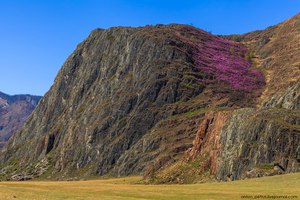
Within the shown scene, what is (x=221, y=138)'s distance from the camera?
78.4 m

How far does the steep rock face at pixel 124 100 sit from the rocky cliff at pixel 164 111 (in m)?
0.40

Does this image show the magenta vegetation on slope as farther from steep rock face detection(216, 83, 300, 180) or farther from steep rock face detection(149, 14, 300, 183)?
steep rock face detection(216, 83, 300, 180)

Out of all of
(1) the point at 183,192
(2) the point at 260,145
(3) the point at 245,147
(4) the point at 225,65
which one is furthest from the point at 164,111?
(1) the point at 183,192

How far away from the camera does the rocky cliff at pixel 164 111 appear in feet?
240

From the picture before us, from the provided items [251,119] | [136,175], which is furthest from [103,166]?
[251,119]

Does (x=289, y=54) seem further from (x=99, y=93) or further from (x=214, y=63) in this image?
(x=99, y=93)

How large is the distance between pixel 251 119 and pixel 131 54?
271 feet

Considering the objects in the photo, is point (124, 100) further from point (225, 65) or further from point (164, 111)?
point (225, 65)

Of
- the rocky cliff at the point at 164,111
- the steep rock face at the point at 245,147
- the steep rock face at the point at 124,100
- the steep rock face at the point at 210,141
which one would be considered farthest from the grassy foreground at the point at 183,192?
the steep rock face at the point at 124,100

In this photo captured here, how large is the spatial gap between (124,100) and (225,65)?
46950mm

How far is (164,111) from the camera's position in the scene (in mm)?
122625

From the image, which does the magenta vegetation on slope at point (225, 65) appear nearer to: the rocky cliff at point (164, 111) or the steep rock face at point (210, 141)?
the rocky cliff at point (164, 111)

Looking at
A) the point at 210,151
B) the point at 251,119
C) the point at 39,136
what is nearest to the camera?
the point at 251,119

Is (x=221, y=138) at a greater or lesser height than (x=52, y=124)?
lesser
